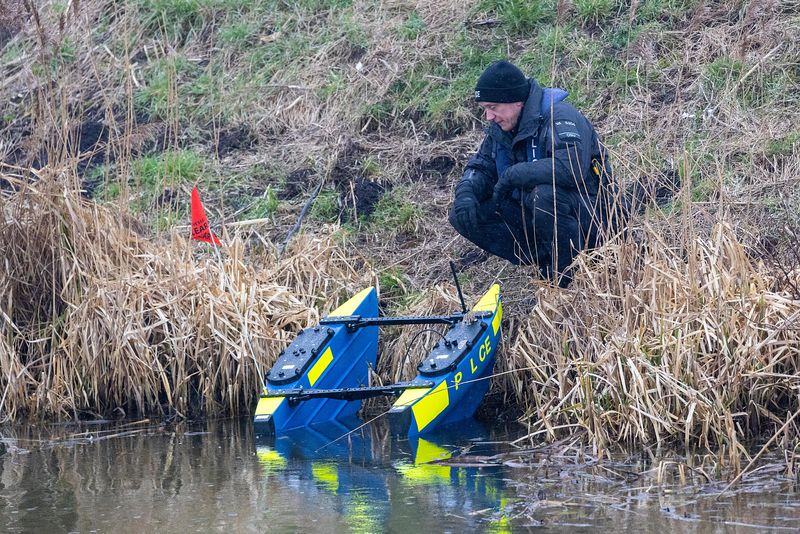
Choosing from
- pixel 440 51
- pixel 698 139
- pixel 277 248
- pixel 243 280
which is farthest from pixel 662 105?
pixel 243 280

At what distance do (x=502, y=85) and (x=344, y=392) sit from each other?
198 centimetres

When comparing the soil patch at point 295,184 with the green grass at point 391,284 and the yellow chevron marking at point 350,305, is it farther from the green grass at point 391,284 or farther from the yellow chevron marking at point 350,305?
the yellow chevron marking at point 350,305

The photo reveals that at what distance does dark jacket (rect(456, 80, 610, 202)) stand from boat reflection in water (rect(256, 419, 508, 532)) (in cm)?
144

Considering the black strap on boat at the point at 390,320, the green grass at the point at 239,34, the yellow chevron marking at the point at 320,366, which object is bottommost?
the yellow chevron marking at the point at 320,366

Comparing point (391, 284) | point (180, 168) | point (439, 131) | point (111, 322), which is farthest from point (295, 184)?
point (111, 322)

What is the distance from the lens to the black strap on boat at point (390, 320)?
658 centimetres

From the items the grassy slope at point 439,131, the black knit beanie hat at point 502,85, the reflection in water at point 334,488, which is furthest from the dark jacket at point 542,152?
the reflection in water at point 334,488

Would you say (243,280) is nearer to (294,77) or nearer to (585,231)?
(585,231)

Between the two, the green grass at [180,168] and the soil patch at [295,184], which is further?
the green grass at [180,168]

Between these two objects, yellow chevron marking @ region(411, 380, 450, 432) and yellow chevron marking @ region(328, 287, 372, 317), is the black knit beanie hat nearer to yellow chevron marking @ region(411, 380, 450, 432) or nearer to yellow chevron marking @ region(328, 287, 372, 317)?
yellow chevron marking @ region(328, 287, 372, 317)

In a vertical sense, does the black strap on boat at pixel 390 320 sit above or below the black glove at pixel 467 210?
below

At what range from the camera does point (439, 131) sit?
30.7ft

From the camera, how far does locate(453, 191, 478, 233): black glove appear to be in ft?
22.4

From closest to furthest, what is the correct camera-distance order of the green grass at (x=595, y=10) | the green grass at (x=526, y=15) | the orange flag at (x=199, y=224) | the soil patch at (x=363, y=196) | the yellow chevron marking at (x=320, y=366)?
the yellow chevron marking at (x=320, y=366)
the orange flag at (x=199, y=224)
the soil patch at (x=363, y=196)
the green grass at (x=595, y=10)
the green grass at (x=526, y=15)
